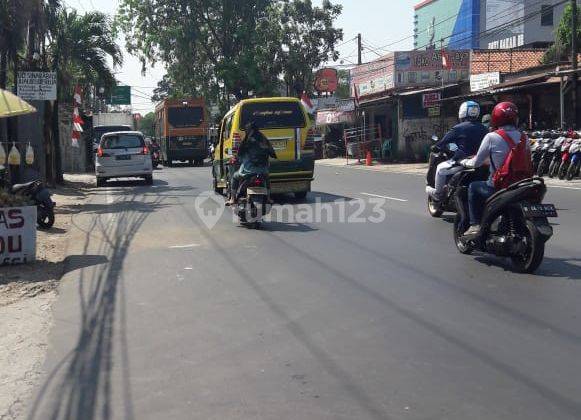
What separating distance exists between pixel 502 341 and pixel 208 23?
4374 cm

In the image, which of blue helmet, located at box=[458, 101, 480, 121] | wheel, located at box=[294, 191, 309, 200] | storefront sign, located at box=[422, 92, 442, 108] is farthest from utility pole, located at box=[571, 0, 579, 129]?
blue helmet, located at box=[458, 101, 480, 121]

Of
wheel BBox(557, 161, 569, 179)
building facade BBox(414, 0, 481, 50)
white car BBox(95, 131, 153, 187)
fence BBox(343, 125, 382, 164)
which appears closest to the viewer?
wheel BBox(557, 161, 569, 179)

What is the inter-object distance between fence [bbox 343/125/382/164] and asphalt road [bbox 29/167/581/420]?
93.5 feet

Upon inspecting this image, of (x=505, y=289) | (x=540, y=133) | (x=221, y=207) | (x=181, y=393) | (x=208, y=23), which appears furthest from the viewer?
(x=208, y=23)

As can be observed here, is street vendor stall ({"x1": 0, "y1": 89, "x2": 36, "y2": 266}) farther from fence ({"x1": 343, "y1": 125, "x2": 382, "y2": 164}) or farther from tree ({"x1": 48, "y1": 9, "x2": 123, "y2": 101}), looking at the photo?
fence ({"x1": 343, "y1": 125, "x2": 382, "y2": 164})

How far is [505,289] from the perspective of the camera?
7012 mm

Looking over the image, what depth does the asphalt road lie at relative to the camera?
4.27 meters

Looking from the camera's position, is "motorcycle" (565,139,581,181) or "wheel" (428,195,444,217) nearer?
"wheel" (428,195,444,217)

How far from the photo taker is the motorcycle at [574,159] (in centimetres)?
1942

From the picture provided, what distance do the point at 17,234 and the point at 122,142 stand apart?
1459 cm

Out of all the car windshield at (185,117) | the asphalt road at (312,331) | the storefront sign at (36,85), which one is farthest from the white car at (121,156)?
the car windshield at (185,117)

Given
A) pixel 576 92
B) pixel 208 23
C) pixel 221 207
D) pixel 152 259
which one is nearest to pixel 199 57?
pixel 208 23

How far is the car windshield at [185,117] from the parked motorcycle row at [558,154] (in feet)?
73.2

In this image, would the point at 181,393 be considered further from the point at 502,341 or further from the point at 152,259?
the point at 152,259
